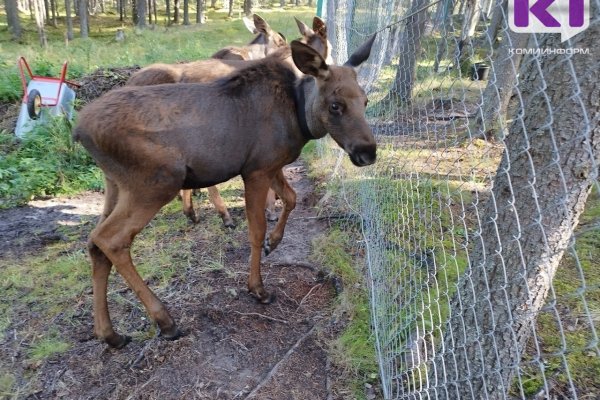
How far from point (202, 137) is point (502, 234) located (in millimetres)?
2387

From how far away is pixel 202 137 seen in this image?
361 centimetres

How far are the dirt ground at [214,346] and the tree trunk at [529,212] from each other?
45.8 inches

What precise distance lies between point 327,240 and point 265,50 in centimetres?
390

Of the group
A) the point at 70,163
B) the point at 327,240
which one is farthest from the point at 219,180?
the point at 70,163

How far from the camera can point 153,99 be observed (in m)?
3.58

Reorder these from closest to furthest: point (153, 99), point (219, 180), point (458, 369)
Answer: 1. point (458, 369)
2. point (153, 99)
3. point (219, 180)

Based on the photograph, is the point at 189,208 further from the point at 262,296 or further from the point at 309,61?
the point at 309,61

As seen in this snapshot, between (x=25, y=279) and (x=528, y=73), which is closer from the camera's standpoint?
(x=528, y=73)

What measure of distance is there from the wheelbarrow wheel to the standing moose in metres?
6.05

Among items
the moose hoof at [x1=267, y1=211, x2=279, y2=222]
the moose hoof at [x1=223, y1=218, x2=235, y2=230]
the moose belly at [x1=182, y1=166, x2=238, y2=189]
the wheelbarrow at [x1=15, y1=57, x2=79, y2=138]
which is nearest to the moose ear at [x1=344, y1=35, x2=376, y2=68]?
the moose belly at [x1=182, y1=166, x2=238, y2=189]

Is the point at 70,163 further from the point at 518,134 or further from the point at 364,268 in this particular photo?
the point at 518,134

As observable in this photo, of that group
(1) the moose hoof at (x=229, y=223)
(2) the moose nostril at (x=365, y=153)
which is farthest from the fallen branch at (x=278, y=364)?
(1) the moose hoof at (x=229, y=223)

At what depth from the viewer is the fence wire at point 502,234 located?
1.82 m

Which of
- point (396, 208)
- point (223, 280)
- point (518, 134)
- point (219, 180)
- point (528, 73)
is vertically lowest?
point (223, 280)
